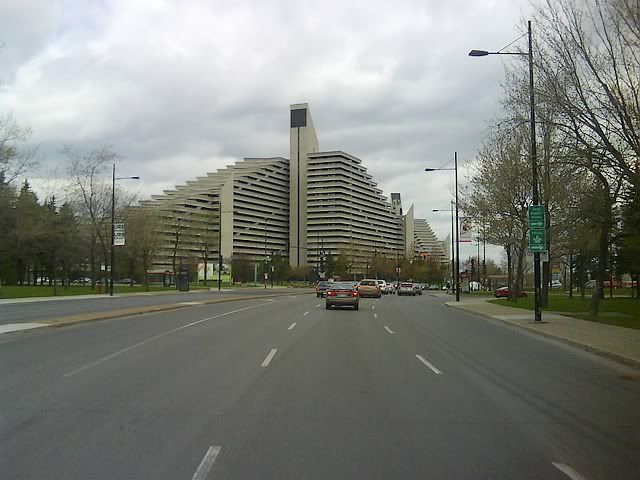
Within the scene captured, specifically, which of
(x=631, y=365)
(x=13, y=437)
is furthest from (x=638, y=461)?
(x=631, y=365)

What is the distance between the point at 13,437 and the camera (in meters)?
7.14

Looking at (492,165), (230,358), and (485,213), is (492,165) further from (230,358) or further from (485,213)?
(230,358)

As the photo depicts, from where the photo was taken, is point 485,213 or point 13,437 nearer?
point 13,437

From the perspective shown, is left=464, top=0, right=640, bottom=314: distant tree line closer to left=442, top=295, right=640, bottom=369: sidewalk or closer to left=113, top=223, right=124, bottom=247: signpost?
left=442, top=295, right=640, bottom=369: sidewalk

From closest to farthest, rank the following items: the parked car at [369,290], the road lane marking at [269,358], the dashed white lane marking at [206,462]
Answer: the dashed white lane marking at [206,462] < the road lane marking at [269,358] < the parked car at [369,290]

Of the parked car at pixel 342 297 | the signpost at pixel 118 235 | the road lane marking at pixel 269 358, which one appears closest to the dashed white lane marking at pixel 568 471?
the road lane marking at pixel 269 358

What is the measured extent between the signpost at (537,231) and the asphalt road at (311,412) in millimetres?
7888

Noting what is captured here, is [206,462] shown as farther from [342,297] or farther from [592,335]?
[342,297]

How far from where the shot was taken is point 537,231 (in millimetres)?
23781

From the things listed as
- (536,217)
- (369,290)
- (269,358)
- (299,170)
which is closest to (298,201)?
(299,170)

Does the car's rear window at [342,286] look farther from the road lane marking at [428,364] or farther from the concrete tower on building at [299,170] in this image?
the concrete tower on building at [299,170]

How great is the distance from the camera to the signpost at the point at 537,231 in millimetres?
23625

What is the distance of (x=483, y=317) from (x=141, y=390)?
2219 centimetres

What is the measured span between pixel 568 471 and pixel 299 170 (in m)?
164
